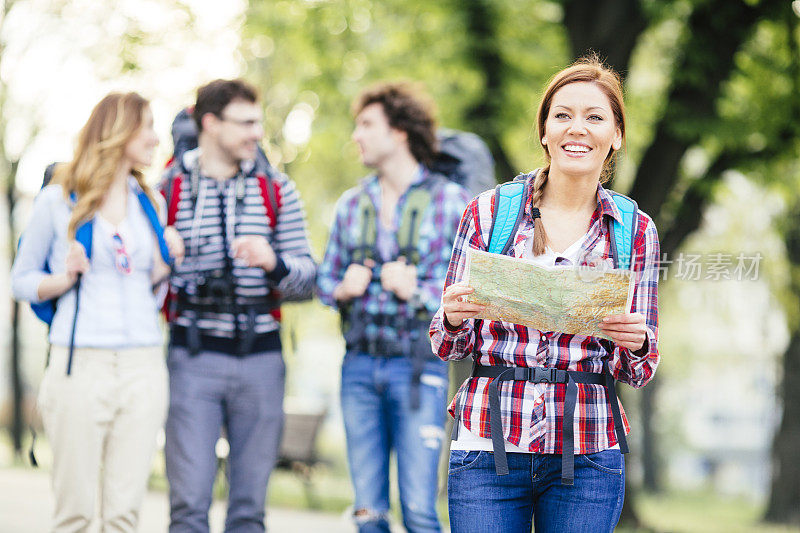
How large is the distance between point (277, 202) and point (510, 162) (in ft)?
26.6

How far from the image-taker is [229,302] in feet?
16.2

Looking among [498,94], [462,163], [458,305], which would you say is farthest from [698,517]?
[458,305]

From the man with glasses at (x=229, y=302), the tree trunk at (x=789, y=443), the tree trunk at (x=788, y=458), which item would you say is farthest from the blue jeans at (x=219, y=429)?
the tree trunk at (x=788, y=458)

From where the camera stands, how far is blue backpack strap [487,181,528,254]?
3043mm

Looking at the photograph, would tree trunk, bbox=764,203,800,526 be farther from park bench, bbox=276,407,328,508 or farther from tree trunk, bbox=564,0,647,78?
park bench, bbox=276,407,328,508

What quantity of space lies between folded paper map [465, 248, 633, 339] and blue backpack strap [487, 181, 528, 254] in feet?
0.79

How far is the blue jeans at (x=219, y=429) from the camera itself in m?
4.80

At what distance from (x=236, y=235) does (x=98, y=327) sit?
0.88 meters

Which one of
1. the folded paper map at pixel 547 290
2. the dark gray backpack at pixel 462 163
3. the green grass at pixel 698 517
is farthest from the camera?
the green grass at pixel 698 517

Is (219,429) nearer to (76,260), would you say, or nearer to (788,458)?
(76,260)

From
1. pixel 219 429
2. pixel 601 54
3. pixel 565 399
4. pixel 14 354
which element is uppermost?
pixel 601 54

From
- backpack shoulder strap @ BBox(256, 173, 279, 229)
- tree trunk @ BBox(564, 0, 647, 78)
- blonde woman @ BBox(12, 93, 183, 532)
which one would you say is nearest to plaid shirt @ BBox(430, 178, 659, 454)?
blonde woman @ BBox(12, 93, 183, 532)

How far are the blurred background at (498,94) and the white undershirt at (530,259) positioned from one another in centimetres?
432

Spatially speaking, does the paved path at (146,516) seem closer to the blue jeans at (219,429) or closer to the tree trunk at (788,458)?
the blue jeans at (219,429)
